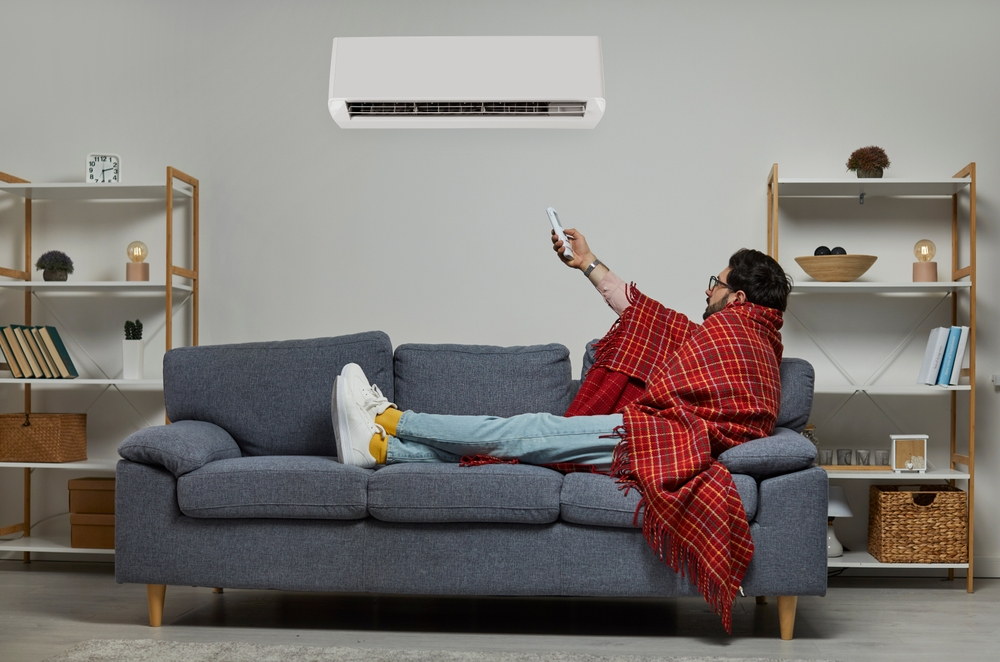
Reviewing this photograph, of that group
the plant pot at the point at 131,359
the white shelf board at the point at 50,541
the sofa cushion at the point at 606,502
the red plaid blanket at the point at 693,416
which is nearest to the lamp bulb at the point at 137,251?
the plant pot at the point at 131,359

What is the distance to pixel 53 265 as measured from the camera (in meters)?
3.38

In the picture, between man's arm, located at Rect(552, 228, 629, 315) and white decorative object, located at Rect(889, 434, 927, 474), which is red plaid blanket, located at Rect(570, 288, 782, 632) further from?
white decorative object, located at Rect(889, 434, 927, 474)

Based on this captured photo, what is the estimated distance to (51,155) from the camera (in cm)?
357

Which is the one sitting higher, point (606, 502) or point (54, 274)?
point (54, 274)

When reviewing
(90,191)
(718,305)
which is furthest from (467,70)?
(90,191)

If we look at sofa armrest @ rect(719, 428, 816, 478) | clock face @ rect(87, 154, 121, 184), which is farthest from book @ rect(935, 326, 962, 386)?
clock face @ rect(87, 154, 121, 184)

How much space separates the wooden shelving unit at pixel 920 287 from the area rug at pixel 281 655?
124 centimetres

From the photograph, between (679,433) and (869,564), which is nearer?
(679,433)

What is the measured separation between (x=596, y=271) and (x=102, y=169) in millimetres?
2057

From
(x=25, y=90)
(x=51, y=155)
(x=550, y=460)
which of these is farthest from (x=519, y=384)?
(x=25, y=90)

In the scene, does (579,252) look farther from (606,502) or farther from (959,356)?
(959,356)

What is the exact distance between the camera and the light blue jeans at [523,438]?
2340 mm

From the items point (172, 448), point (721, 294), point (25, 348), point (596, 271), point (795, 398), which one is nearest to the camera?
point (172, 448)

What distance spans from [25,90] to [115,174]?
2.32ft
